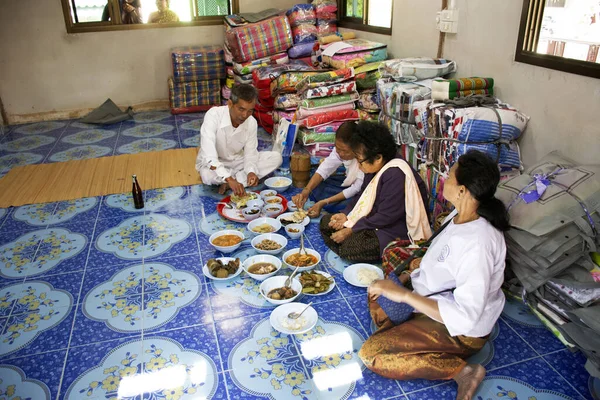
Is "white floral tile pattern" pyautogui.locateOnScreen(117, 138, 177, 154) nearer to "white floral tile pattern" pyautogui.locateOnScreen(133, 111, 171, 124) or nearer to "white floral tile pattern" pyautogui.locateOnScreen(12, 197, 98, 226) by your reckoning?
"white floral tile pattern" pyautogui.locateOnScreen(133, 111, 171, 124)

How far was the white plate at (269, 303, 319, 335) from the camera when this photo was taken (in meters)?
2.35

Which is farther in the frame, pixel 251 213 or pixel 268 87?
pixel 268 87

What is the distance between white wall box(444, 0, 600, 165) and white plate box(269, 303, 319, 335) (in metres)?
1.82

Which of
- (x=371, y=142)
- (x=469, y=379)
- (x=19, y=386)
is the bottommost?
(x=19, y=386)

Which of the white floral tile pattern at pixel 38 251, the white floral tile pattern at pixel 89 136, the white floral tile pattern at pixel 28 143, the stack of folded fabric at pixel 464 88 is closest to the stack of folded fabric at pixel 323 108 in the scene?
the stack of folded fabric at pixel 464 88

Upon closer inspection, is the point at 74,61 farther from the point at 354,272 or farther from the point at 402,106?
the point at 354,272

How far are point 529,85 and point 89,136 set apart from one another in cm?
533

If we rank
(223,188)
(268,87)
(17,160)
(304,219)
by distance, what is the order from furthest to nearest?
(268,87)
(17,160)
(223,188)
(304,219)

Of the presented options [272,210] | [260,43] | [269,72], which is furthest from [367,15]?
[272,210]

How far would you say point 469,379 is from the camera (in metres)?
2.00

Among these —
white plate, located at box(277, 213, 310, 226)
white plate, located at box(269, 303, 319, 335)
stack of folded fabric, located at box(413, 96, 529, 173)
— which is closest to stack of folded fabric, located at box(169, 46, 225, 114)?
white plate, located at box(277, 213, 310, 226)

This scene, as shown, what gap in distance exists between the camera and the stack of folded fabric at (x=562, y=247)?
2.22m

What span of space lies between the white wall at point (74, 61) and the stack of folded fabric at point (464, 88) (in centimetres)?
470

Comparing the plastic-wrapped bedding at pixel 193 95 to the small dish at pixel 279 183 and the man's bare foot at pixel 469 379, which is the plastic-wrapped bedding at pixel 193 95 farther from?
the man's bare foot at pixel 469 379
